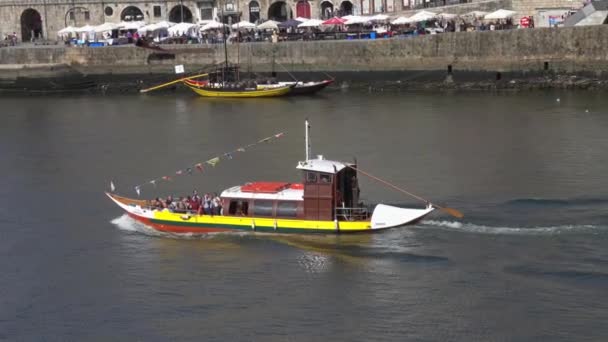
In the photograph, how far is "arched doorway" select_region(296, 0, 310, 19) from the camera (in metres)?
57.3

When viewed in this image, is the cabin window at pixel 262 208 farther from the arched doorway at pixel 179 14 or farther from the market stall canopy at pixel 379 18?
the arched doorway at pixel 179 14

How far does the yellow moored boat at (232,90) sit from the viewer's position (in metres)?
46.2

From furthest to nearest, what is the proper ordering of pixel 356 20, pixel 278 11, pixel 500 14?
pixel 278 11
pixel 356 20
pixel 500 14

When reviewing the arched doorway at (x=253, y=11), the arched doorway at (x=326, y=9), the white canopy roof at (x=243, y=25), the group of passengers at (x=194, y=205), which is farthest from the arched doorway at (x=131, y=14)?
the group of passengers at (x=194, y=205)

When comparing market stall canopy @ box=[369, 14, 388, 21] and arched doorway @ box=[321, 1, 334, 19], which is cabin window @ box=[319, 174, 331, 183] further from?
arched doorway @ box=[321, 1, 334, 19]

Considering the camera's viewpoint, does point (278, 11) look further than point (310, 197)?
Yes

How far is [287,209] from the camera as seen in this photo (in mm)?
21516

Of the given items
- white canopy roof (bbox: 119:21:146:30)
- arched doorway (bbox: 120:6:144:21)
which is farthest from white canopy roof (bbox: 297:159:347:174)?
arched doorway (bbox: 120:6:144:21)

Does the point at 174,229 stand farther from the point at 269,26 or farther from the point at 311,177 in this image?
the point at 269,26

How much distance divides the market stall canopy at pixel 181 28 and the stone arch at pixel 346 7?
26.4 ft

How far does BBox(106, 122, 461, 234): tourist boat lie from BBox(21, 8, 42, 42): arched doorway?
41065 mm

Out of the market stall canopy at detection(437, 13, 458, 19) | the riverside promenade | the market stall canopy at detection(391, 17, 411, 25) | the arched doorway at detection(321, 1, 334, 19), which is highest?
Result: the arched doorway at detection(321, 1, 334, 19)

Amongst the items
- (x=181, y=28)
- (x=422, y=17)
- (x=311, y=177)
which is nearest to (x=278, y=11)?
(x=181, y=28)

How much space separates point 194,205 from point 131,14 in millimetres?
38753
